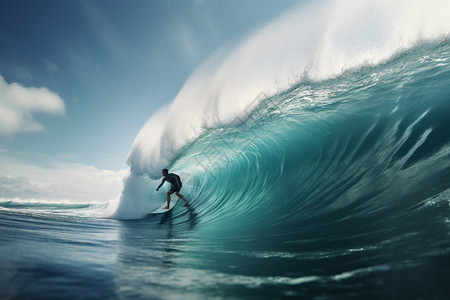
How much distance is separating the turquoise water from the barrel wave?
3 centimetres

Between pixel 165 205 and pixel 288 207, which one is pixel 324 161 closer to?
pixel 288 207

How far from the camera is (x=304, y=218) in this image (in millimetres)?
4281

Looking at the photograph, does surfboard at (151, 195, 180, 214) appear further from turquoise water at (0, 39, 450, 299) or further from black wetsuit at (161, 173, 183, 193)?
black wetsuit at (161, 173, 183, 193)

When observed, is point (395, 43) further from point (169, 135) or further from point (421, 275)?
point (169, 135)

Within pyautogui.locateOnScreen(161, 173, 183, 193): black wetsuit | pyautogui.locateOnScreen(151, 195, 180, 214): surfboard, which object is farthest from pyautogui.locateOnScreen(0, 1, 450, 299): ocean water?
pyautogui.locateOnScreen(161, 173, 183, 193): black wetsuit

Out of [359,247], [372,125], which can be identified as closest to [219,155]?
[372,125]

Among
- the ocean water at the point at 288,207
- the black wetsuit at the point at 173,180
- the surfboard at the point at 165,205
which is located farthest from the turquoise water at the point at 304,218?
the black wetsuit at the point at 173,180

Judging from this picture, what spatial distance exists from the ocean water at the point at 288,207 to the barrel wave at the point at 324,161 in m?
0.03

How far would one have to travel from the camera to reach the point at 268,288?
4.90 feet

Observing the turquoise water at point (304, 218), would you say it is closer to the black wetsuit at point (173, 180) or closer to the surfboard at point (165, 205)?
the surfboard at point (165, 205)

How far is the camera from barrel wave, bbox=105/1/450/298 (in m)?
1.90

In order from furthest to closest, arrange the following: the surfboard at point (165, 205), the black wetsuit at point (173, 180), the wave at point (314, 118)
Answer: the surfboard at point (165, 205), the black wetsuit at point (173, 180), the wave at point (314, 118)

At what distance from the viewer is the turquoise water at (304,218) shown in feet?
4.82

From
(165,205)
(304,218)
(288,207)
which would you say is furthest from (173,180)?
(304,218)
